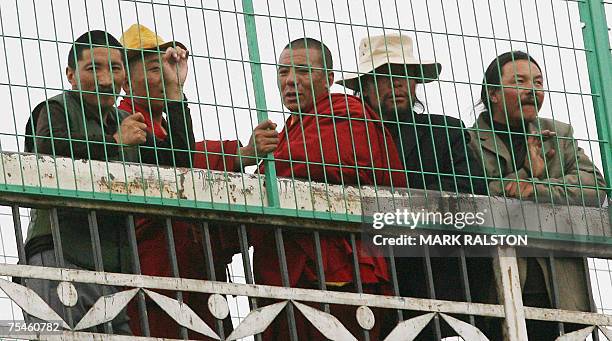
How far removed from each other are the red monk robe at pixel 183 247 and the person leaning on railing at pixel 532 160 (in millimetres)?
1765

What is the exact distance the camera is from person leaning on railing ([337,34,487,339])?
20.0 metres

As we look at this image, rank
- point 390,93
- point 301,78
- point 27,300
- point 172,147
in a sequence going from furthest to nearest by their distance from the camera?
point 390,93 < point 301,78 < point 172,147 < point 27,300

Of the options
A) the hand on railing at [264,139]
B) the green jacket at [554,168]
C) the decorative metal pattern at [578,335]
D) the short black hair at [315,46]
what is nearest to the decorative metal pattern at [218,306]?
the hand on railing at [264,139]

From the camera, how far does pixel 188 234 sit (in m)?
19.5

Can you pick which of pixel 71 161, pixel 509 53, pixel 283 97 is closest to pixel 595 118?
pixel 509 53

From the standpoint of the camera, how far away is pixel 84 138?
18984mm

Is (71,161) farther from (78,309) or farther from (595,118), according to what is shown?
(595,118)

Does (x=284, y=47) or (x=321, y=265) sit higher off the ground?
(x=284, y=47)

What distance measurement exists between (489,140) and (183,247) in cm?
218

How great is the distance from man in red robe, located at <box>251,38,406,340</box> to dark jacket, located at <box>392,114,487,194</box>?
0.11 metres

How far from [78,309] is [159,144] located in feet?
3.98

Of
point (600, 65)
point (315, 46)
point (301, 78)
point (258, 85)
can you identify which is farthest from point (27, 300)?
point (600, 65)

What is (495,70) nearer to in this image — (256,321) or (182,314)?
(256,321)

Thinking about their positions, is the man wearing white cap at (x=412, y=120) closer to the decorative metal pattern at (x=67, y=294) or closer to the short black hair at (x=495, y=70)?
the short black hair at (x=495, y=70)
